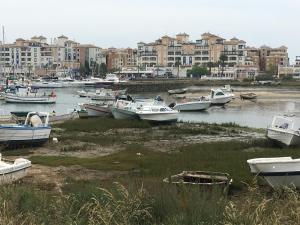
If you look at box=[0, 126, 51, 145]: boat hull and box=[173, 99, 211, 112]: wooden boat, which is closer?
box=[0, 126, 51, 145]: boat hull

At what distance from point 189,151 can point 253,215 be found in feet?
50.1

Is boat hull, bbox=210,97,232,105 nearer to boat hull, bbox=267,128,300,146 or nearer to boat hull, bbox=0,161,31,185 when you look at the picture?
boat hull, bbox=267,128,300,146

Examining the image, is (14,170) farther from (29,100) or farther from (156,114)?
(29,100)

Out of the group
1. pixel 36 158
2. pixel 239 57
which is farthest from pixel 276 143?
pixel 239 57

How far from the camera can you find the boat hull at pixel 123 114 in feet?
123

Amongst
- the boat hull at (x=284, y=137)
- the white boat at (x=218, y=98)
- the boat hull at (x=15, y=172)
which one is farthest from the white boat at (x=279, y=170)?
the white boat at (x=218, y=98)

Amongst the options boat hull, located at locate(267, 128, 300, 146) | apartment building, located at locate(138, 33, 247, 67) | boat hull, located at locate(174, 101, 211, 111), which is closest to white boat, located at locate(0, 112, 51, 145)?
boat hull, located at locate(267, 128, 300, 146)

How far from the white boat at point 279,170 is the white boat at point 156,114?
2317cm

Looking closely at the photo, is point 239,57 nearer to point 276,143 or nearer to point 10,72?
point 10,72

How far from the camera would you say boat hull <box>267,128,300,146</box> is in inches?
899

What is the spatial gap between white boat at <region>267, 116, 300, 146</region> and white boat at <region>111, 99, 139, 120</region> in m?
14.8

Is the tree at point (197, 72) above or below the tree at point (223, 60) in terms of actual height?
below

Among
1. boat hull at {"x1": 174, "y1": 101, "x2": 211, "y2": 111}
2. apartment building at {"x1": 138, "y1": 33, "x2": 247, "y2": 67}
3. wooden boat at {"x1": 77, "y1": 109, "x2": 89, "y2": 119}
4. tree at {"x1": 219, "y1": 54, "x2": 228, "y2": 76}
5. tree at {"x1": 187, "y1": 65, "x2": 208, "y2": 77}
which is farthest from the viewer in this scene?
apartment building at {"x1": 138, "y1": 33, "x2": 247, "y2": 67}

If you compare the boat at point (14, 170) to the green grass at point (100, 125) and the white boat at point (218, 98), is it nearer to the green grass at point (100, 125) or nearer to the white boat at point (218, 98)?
the green grass at point (100, 125)
